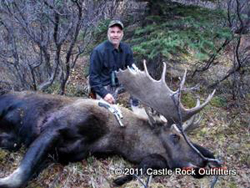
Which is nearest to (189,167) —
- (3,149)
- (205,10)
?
(3,149)

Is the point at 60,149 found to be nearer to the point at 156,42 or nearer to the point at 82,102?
the point at 82,102

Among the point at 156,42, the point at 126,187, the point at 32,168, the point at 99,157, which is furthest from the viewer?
the point at 156,42

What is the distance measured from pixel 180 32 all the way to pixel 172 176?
3.19m

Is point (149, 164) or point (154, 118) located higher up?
point (154, 118)

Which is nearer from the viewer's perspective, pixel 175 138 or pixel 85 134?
pixel 85 134

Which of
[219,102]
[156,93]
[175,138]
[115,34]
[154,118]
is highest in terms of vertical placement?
[115,34]

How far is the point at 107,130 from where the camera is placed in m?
4.32

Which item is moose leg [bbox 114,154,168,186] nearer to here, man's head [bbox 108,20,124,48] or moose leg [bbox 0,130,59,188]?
moose leg [bbox 0,130,59,188]

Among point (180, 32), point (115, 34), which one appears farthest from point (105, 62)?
point (180, 32)

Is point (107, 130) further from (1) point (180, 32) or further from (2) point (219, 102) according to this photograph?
(2) point (219, 102)

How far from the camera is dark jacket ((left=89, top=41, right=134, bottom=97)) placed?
555 cm

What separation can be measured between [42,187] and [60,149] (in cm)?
47

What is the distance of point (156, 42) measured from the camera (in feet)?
21.6

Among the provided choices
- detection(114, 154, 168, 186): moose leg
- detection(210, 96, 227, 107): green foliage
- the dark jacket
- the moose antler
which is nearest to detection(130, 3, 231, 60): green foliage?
the dark jacket
